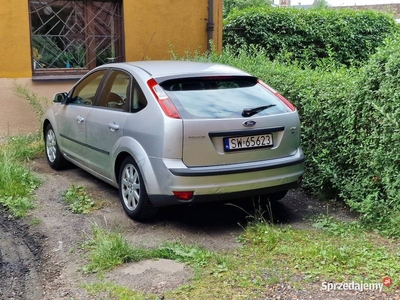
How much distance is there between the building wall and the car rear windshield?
4.87 metres

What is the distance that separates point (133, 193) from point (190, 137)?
977mm

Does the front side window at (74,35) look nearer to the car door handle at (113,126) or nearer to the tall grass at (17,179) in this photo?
the tall grass at (17,179)

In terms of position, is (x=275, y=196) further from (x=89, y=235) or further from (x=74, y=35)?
(x=74, y=35)

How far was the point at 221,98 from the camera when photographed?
4938 millimetres

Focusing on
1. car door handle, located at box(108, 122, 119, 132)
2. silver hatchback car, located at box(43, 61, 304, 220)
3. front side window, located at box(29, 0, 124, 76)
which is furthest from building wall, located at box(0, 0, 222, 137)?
car door handle, located at box(108, 122, 119, 132)

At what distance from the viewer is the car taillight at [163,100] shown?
15.1ft

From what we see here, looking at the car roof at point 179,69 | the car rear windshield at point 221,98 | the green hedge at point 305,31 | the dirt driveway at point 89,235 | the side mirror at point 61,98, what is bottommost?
the dirt driveway at point 89,235

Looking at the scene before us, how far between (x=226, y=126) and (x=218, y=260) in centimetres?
125

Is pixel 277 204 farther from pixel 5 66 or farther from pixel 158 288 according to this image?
pixel 5 66

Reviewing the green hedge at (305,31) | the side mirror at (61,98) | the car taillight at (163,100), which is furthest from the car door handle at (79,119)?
the green hedge at (305,31)

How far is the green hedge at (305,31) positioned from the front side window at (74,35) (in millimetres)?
3761

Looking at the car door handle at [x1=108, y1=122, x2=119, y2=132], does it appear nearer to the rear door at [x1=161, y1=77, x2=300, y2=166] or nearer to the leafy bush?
the rear door at [x1=161, y1=77, x2=300, y2=166]

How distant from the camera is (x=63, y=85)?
30.4ft

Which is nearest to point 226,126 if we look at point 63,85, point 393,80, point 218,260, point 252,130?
point 252,130
